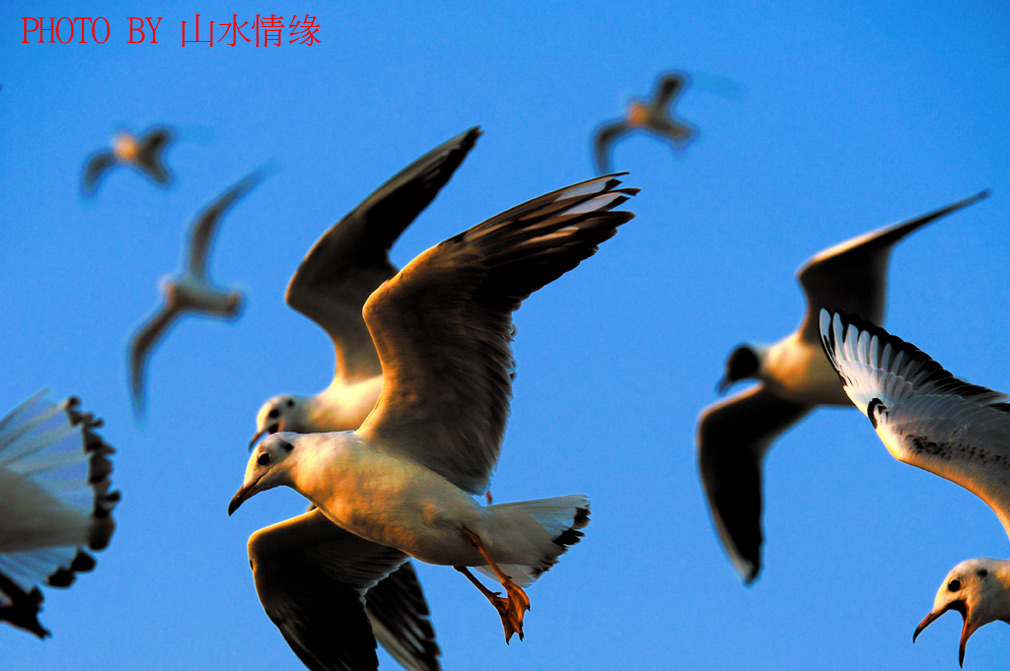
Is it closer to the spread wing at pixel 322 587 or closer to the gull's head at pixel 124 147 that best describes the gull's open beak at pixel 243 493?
the spread wing at pixel 322 587

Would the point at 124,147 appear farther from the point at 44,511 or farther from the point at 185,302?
the point at 44,511

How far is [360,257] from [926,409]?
2.79 metres

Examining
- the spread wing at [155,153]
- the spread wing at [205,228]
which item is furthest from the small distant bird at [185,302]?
the spread wing at [155,153]

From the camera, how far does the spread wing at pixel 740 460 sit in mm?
7000

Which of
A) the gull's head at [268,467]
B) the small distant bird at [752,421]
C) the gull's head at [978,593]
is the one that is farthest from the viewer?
the small distant bird at [752,421]

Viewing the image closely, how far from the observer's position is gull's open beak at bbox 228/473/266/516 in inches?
139

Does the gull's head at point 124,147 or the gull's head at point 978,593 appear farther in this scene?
the gull's head at point 124,147

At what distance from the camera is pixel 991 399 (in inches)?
135

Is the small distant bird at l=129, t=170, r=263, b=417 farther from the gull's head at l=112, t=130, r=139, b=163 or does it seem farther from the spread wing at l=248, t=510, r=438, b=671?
the spread wing at l=248, t=510, r=438, b=671

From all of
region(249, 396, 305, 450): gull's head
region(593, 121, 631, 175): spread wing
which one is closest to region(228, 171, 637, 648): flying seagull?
region(249, 396, 305, 450): gull's head

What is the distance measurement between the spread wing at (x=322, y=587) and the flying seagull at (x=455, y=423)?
1.91 ft

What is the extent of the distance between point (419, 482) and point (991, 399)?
172 cm

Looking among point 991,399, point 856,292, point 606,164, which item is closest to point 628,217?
point 991,399

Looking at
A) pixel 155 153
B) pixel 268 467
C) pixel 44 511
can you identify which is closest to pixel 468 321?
pixel 268 467
